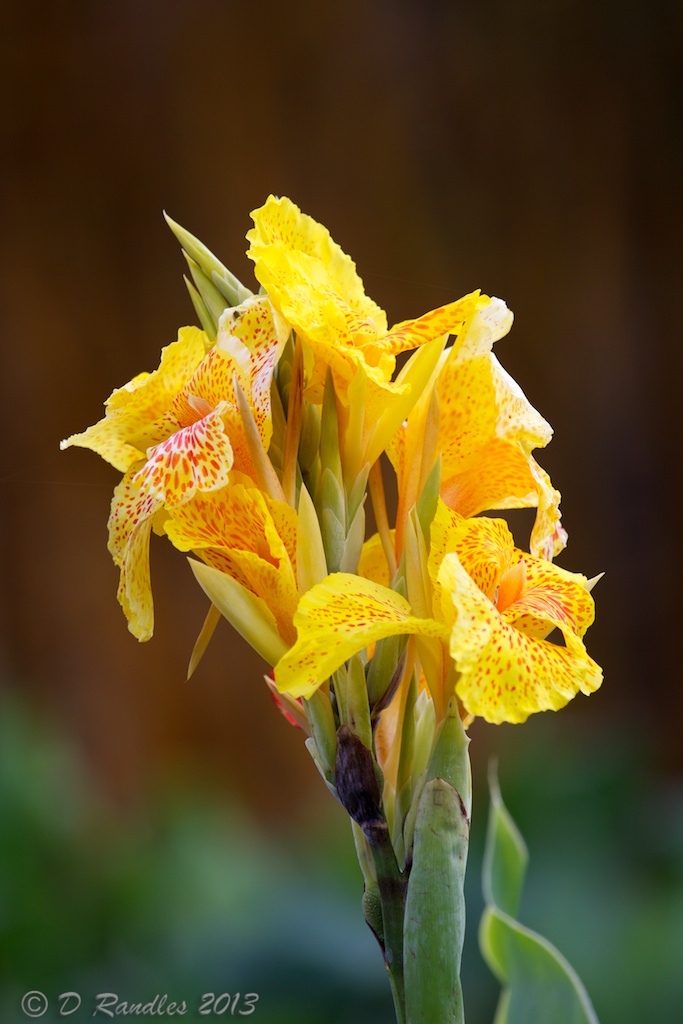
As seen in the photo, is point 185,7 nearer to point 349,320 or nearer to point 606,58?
point 606,58

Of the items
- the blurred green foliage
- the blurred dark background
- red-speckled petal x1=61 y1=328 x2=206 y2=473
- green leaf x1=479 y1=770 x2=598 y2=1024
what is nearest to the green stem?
green leaf x1=479 y1=770 x2=598 y2=1024

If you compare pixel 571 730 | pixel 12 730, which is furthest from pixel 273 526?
pixel 571 730

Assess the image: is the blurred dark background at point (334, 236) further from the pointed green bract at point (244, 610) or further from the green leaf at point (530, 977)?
the pointed green bract at point (244, 610)

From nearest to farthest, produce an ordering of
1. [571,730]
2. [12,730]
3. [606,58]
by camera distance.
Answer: [12,730] → [571,730] → [606,58]

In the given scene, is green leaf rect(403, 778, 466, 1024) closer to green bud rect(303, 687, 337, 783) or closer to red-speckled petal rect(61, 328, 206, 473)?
green bud rect(303, 687, 337, 783)

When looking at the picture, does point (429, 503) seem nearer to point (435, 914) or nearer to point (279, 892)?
point (435, 914)

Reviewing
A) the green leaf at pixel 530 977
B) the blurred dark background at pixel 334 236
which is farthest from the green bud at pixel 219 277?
the blurred dark background at pixel 334 236

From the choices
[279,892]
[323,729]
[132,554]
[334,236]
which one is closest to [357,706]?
[323,729]
